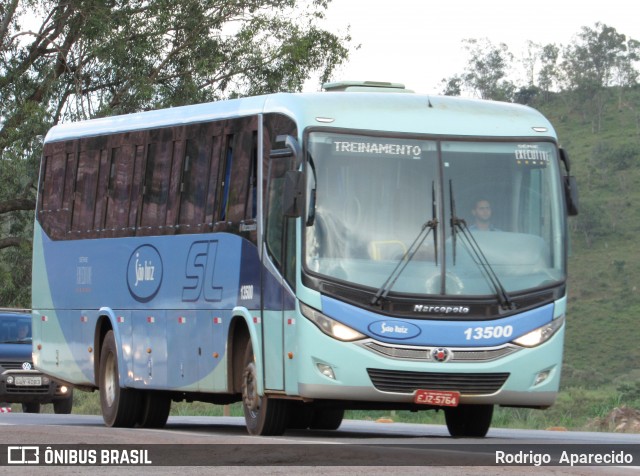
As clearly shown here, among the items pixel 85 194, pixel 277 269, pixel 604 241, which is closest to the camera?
pixel 277 269

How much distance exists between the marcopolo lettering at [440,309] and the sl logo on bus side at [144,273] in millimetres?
4329

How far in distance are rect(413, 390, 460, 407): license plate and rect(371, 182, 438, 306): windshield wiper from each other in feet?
2.98

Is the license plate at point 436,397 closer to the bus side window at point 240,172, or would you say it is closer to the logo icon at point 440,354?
the logo icon at point 440,354

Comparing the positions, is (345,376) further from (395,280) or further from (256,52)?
(256,52)

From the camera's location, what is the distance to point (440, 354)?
14273 mm

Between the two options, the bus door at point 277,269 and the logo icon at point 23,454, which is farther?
the bus door at point 277,269

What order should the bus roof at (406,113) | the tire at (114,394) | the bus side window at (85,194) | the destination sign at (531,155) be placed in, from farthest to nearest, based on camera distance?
1. the bus side window at (85,194)
2. the tire at (114,394)
3. the destination sign at (531,155)
4. the bus roof at (406,113)

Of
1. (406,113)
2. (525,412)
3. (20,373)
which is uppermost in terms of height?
(406,113)

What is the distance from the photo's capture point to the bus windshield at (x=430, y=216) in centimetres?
1442

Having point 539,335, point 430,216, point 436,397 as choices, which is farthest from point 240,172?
point 539,335

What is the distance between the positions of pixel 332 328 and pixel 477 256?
1521 mm

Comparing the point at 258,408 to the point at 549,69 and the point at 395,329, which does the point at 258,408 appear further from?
the point at 549,69

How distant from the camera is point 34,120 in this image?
3450 cm

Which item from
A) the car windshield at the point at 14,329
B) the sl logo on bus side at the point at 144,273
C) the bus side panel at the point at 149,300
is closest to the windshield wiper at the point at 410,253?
the bus side panel at the point at 149,300
